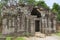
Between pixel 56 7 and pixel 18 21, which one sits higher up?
pixel 56 7

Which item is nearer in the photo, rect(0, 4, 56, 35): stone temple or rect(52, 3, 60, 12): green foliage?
rect(0, 4, 56, 35): stone temple

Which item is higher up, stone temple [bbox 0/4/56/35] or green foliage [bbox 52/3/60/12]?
green foliage [bbox 52/3/60/12]

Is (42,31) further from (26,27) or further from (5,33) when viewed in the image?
(5,33)

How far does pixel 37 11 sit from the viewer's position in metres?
25.4

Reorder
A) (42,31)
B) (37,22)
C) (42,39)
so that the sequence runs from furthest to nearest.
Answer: (37,22)
(42,31)
(42,39)

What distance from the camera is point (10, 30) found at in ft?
71.5

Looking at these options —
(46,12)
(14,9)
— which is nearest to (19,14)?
(14,9)

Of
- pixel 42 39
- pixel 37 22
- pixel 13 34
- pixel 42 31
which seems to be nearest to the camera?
pixel 42 39

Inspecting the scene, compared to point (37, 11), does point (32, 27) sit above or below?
below

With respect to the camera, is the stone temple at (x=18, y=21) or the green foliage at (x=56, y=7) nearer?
the stone temple at (x=18, y=21)

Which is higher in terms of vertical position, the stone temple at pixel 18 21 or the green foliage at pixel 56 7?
the green foliage at pixel 56 7

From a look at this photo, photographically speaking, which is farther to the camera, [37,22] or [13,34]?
[37,22]

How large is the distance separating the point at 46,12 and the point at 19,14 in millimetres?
4073

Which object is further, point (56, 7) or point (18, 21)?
point (56, 7)
